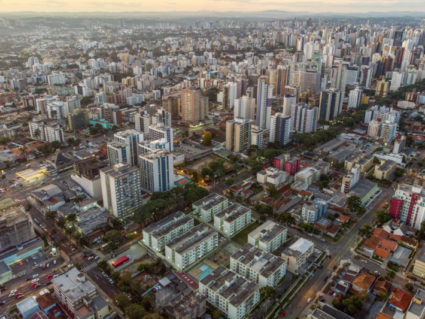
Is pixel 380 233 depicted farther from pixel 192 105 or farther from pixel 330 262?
pixel 192 105

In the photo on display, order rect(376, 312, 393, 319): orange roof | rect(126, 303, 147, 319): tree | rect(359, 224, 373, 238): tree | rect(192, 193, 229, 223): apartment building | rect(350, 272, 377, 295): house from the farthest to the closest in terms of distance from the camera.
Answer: rect(192, 193, 229, 223): apartment building
rect(359, 224, 373, 238): tree
rect(350, 272, 377, 295): house
rect(126, 303, 147, 319): tree
rect(376, 312, 393, 319): orange roof

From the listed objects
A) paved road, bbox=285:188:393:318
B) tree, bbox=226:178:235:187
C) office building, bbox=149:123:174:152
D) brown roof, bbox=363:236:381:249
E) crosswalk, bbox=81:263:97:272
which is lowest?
crosswalk, bbox=81:263:97:272

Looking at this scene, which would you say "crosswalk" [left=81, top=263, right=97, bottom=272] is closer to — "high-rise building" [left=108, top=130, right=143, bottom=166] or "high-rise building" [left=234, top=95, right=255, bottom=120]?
"high-rise building" [left=108, top=130, right=143, bottom=166]

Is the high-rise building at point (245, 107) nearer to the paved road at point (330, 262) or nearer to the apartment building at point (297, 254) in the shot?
the paved road at point (330, 262)

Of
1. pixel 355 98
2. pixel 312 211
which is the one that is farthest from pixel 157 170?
pixel 355 98

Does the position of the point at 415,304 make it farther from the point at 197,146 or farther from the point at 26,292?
the point at 197,146

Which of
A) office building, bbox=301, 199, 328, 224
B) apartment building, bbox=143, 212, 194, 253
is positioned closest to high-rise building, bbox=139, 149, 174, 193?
apartment building, bbox=143, 212, 194, 253

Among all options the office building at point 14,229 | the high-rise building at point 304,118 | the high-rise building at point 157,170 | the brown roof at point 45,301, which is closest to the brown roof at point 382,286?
the high-rise building at point 157,170
